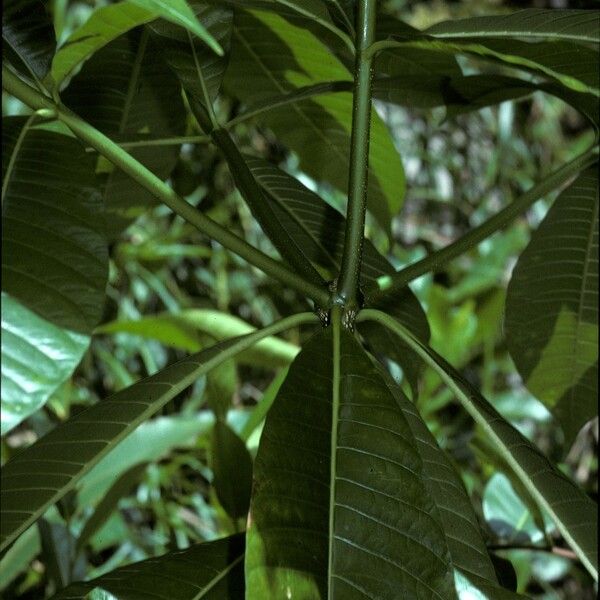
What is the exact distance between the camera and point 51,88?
485 millimetres

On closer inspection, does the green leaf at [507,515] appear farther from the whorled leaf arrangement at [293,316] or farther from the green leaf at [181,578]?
the green leaf at [181,578]

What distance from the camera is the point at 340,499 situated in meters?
0.43

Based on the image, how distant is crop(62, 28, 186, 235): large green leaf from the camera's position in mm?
657

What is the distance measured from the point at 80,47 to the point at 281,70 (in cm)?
24

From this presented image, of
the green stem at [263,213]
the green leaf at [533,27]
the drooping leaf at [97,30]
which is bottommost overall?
the green stem at [263,213]

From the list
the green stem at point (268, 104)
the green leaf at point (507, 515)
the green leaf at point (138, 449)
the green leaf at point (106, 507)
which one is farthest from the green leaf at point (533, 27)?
the green leaf at point (138, 449)

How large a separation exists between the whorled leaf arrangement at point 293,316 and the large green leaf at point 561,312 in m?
0.05

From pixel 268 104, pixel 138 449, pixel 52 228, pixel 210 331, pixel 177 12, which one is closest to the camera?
pixel 177 12

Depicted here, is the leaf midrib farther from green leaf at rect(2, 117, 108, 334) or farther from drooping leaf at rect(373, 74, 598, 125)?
drooping leaf at rect(373, 74, 598, 125)

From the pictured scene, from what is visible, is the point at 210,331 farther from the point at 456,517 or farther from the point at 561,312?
the point at 456,517

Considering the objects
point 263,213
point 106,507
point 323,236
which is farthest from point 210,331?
point 263,213

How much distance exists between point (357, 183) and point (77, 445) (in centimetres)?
19

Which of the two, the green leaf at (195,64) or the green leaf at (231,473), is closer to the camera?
the green leaf at (195,64)

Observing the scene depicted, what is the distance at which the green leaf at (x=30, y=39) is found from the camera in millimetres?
481
